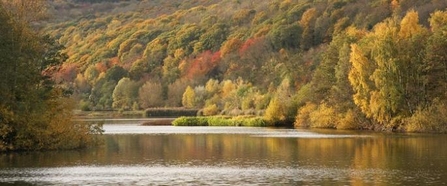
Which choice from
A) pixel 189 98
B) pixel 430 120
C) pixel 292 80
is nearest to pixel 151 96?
pixel 189 98

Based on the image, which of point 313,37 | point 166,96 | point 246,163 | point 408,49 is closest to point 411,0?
point 313,37

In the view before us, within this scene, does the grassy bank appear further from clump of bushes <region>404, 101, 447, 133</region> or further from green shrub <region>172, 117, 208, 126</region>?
clump of bushes <region>404, 101, 447, 133</region>

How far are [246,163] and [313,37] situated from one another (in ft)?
436

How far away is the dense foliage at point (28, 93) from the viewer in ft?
178

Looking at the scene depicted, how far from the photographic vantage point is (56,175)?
42312mm

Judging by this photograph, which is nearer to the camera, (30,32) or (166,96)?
(30,32)

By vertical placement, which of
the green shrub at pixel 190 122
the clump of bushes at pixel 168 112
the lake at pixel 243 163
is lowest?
the lake at pixel 243 163

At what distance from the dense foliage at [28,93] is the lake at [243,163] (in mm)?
1300

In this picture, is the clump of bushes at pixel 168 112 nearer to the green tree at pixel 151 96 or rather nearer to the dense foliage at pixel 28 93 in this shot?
the green tree at pixel 151 96

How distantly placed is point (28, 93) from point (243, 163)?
16.4 metres

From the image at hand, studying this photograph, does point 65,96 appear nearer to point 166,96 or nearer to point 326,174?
point 326,174

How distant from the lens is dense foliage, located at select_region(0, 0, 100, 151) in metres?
54.3

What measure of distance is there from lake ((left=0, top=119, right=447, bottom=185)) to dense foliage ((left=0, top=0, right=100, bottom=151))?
130 centimetres

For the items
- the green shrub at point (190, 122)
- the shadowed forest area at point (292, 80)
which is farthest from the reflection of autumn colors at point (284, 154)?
the green shrub at point (190, 122)
